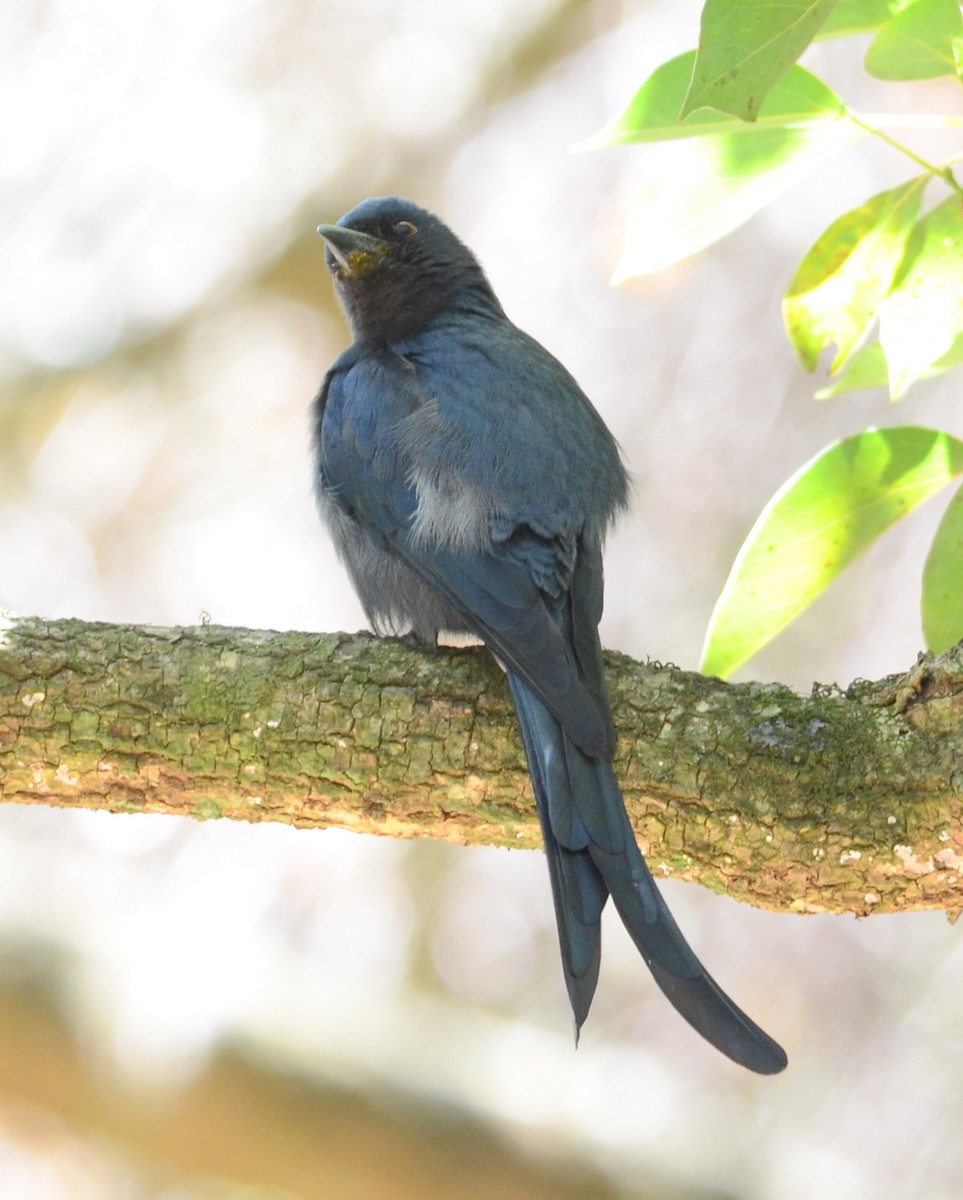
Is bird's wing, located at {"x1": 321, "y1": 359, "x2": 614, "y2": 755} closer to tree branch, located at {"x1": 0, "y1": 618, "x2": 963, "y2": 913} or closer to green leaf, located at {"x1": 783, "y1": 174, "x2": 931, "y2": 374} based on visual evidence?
tree branch, located at {"x1": 0, "y1": 618, "x2": 963, "y2": 913}

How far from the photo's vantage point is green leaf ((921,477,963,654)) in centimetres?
275

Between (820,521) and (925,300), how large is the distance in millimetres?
512

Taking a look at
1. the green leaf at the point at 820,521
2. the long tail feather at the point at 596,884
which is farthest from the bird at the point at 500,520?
the green leaf at the point at 820,521

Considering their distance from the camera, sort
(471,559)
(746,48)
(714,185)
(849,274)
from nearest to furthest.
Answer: (746,48)
(714,185)
(849,274)
(471,559)

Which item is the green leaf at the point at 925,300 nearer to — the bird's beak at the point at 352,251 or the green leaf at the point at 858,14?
the green leaf at the point at 858,14

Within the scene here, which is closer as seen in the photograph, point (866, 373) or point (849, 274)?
point (849, 274)

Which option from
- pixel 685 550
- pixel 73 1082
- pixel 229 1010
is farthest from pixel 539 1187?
pixel 685 550

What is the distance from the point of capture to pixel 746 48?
1908 mm

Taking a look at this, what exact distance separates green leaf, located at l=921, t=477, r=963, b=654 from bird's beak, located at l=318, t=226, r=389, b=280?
2.12 metres

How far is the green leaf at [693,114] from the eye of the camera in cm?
251

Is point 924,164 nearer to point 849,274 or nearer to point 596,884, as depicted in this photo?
point 849,274

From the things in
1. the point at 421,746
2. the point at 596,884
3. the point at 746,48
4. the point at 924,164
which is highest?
the point at 924,164

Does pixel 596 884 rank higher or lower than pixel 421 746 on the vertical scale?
lower

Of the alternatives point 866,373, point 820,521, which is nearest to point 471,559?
point 820,521
